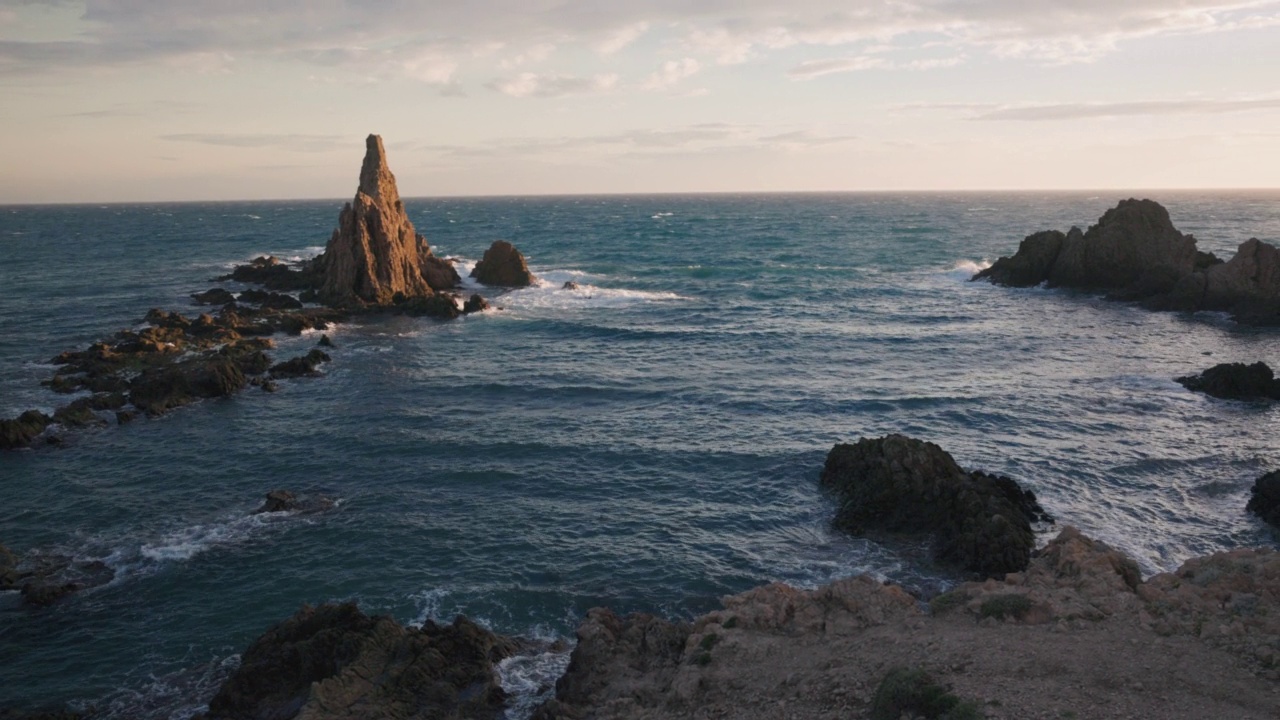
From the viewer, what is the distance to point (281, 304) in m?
71.9

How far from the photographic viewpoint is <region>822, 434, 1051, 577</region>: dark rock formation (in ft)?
86.2

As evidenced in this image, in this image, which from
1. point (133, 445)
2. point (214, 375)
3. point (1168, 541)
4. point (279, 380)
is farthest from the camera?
point (279, 380)

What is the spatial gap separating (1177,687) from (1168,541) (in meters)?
13.4

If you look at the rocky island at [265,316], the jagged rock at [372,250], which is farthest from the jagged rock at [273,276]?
the jagged rock at [372,250]

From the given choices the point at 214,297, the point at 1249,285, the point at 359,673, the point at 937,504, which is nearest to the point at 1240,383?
the point at 937,504

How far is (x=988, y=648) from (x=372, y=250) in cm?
6556

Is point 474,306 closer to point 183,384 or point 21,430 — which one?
point 183,384

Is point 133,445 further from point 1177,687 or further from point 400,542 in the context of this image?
point 1177,687

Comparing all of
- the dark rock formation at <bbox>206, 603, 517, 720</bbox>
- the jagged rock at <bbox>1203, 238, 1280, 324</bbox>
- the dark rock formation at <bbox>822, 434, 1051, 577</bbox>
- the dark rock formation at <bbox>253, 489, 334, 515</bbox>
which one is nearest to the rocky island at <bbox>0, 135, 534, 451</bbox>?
the dark rock formation at <bbox>253, 489, 334, 515</bbox>

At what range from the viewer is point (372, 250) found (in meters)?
73.9

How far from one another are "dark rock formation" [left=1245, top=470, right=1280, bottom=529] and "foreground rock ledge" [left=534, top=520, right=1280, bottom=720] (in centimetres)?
788

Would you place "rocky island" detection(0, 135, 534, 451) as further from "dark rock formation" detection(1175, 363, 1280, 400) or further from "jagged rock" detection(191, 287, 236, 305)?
"dark rock formation" detection(1175, 363, 1280, 400)

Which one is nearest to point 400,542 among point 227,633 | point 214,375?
point 227,633

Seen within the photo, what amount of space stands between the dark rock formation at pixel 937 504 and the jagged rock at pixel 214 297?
61.1 m
